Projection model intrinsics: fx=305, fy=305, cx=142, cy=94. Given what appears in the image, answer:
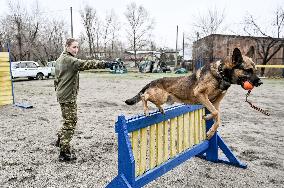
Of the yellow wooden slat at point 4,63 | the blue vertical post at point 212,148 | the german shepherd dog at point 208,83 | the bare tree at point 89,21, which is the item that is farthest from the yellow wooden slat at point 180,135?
the bare tree at point 89,21

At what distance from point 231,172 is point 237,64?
7.30 feet

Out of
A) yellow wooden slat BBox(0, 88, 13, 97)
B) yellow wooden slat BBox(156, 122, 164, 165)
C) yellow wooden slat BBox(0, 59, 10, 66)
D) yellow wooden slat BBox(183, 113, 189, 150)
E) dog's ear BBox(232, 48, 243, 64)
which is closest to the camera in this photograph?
dog's ear BBox(232, 48, 243, 64)

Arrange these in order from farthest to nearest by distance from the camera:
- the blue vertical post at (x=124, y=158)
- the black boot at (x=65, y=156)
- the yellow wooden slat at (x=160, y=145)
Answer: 1. the black boot at (x=65, y=156)
2. the yellow wooden slat at (x=160, y=145)
3. the blue vertical post at (x=124, y=158)

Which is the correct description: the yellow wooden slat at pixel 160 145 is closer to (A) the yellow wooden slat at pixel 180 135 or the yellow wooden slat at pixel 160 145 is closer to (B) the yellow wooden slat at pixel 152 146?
(B) the yellow wooden slat at pixel 152 146

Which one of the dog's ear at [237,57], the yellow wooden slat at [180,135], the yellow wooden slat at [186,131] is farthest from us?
the yellow wooden slat at [186,131]

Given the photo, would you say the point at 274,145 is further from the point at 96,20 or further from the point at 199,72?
the point at 96,20

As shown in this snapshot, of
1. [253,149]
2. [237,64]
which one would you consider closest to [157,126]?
[237,64]

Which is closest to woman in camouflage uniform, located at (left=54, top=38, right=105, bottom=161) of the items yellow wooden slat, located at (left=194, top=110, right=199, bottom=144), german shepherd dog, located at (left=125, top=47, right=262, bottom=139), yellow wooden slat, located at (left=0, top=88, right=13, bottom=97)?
german shepherd dog, located at (left=125, top=47, right=262, bottom=139)

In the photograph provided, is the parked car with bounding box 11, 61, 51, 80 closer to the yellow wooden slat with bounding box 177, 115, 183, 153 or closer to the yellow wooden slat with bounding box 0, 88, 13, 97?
the yellow wooden slat with bounding box 0, 88, 13, 97

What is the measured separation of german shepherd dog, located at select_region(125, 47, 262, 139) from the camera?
136 inches

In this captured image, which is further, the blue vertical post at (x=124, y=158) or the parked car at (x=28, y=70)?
the parked car at (x=28, y=70)

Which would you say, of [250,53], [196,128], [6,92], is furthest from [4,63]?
[250,53]

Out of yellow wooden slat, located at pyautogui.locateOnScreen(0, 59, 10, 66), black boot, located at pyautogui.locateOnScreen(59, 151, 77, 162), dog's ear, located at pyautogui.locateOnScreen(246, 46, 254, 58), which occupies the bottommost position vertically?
black boot, located at pyautogui.locateOnScreen(59, 151, 77, 162)

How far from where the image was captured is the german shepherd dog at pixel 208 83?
11.3 ft
